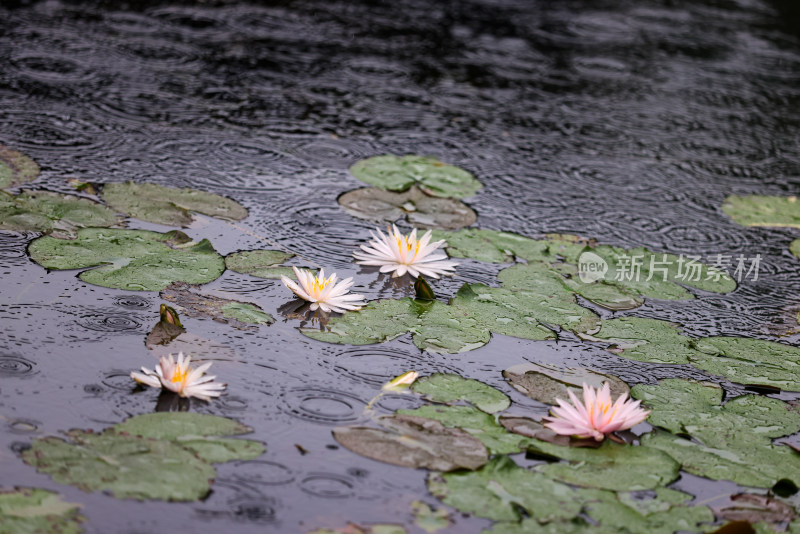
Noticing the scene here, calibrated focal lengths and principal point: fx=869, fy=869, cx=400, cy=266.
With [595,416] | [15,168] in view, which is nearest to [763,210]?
[595,416]

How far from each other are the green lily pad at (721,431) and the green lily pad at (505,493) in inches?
12.1

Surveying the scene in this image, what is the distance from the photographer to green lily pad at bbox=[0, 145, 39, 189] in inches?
105

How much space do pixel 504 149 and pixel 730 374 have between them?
159 cm

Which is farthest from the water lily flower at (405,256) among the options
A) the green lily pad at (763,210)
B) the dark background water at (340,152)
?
the green lily pad at (763,210)

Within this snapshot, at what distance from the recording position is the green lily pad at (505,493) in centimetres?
159

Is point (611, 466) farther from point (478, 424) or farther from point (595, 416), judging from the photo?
point (478, 424)

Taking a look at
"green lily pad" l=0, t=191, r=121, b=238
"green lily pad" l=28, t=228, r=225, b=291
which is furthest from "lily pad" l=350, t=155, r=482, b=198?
"green lily pad" l=0, t=191, r=121, b=238

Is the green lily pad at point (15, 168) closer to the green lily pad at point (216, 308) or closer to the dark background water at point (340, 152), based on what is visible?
the dark background water at point (340, 152)

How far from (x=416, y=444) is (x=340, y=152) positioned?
5.64ft

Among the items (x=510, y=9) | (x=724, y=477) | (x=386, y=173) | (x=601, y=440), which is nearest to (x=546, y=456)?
(x=601, y=440)

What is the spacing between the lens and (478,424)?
1.82 metres

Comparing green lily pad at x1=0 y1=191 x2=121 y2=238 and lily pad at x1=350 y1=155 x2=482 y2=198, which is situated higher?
lily pad at x1=350 y1=155 x2=482 y2=198

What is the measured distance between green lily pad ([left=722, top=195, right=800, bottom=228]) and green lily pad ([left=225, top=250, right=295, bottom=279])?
1.64 m

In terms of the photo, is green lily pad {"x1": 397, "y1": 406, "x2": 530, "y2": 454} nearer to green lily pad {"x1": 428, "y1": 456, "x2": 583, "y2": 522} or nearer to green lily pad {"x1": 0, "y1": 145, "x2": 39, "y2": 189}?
green lily pad {"x1": 428, "y1": 456, "x2": 583, "y2": 522}
